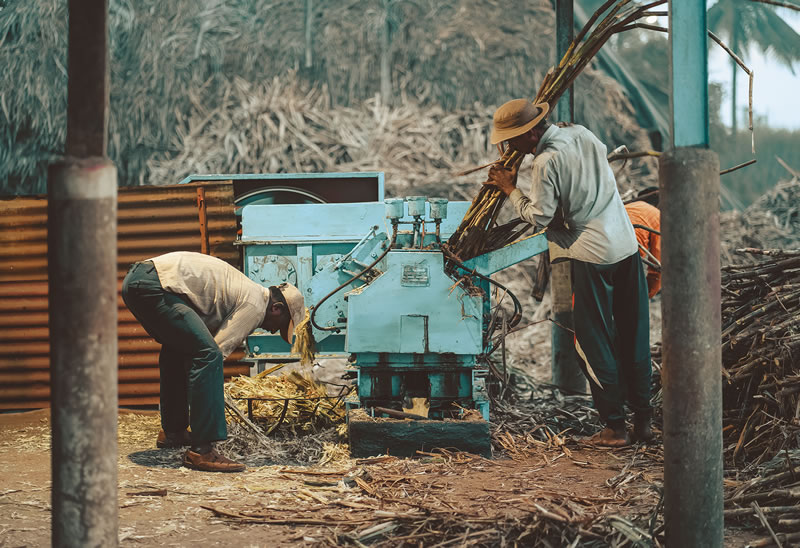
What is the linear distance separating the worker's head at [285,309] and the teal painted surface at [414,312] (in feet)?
1.31

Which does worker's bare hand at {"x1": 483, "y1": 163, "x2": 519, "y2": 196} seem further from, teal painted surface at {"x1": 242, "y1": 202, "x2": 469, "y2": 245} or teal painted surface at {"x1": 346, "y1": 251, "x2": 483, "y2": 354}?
teal painted surface at {"x1": 242, "y1": 202, "x2": 469, "y2": 245}

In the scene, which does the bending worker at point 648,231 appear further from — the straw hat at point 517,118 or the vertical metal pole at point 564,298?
the straw hat at point 517,118

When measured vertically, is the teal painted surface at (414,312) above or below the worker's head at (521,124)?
below

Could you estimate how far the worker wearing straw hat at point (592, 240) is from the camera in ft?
17.5

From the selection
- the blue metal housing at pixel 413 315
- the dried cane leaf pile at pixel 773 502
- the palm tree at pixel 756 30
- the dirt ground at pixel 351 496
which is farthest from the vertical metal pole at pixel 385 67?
the palm tree at pixel 756 30

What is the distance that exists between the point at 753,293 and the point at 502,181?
1944 mm

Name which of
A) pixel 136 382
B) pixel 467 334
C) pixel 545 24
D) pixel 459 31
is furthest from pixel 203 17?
pixel 467 334

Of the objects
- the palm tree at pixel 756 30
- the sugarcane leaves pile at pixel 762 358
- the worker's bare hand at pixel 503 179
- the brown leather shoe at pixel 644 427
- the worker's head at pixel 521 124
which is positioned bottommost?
the brown leather shoe at pixel 644 427

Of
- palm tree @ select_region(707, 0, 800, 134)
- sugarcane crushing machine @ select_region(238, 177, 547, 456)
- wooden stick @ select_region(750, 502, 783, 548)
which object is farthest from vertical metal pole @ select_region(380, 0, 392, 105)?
palm tree @ select_region(707, 0, 800, 134)

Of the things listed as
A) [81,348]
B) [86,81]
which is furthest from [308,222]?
[81,348]

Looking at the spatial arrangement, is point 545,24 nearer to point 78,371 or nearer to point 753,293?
point 753,293

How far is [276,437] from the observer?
6066 mm

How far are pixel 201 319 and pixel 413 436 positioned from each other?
155 cm

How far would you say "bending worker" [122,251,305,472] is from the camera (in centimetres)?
516
